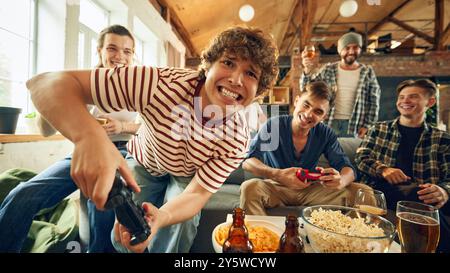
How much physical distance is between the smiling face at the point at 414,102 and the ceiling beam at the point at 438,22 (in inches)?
149

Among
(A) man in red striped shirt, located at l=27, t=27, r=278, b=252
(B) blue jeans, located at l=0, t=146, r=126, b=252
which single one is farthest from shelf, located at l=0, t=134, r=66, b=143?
(A) man in red striped shirt, located at l=27, t=27, r=278, b=252

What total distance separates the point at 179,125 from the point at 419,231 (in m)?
0.58

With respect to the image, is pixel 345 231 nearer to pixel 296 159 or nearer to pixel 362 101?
pixel 296 159

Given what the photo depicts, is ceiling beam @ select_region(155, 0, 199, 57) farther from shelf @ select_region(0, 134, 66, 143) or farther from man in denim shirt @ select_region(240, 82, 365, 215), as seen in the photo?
man in denim shirt @ select_region(240, 82, 365, 215)

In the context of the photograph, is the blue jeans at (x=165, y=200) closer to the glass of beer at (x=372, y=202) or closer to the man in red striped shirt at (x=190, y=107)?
the man in red striped shirt at (x=190, y=107)

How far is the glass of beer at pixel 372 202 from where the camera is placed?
62cm

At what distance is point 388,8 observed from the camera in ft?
14.5

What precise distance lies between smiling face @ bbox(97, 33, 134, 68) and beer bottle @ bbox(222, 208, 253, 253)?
96 centimetres

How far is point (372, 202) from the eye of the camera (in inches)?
24.8

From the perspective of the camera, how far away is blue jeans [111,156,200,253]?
2.36 ft

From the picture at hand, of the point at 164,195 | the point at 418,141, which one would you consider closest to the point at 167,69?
the point at 164,195

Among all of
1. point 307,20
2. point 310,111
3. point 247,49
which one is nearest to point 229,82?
point 247,49
